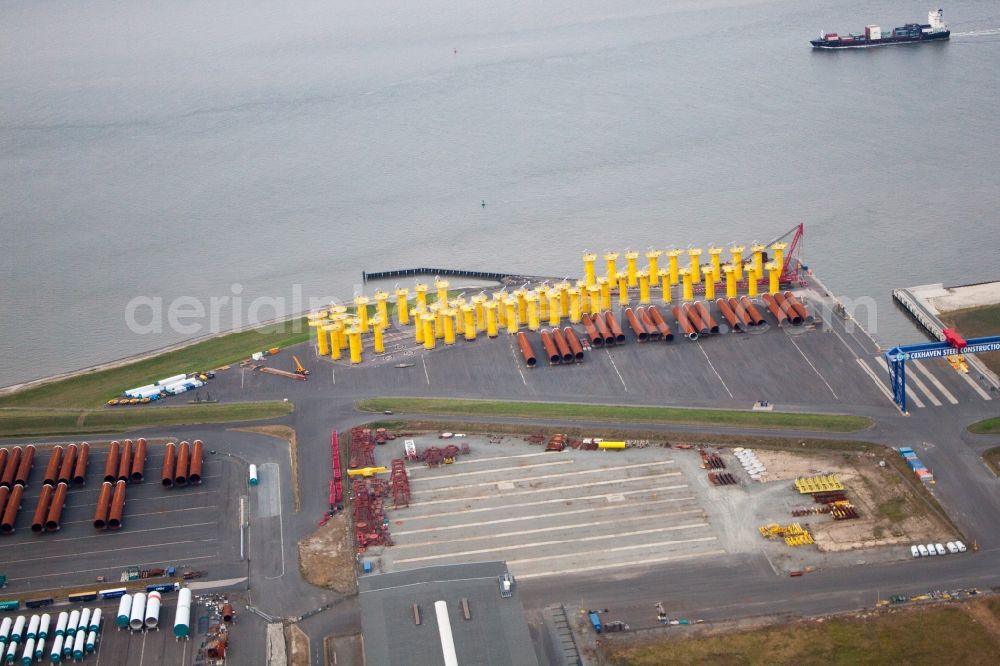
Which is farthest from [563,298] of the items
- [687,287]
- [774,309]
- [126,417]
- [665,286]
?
[126,417]

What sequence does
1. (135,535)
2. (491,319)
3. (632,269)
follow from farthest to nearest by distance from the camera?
(632,269), (491,319), (135,535)

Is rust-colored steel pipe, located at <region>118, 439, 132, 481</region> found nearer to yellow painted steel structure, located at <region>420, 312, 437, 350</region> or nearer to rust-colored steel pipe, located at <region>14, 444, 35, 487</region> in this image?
rust-colored steel pipe, located at <region>14, 444, 35, 487</region>

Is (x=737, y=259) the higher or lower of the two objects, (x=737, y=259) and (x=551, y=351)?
the higher

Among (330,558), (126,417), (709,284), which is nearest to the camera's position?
(330,558)

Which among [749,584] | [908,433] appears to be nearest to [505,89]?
[908,433]

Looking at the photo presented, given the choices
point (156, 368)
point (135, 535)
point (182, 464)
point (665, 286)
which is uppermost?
point (156, 368)

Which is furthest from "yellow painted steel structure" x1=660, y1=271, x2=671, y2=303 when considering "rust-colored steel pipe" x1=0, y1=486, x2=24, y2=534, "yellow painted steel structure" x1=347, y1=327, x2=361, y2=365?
"rust-colored steel pipe" x1=0, y1=486, x2=24, y2=534

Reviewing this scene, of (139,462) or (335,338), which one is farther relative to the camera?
(335,338)

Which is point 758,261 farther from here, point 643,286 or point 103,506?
point 103,506

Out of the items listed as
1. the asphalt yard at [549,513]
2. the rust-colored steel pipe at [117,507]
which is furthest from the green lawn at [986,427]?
the rust-colored steel pipe at [117,507]
